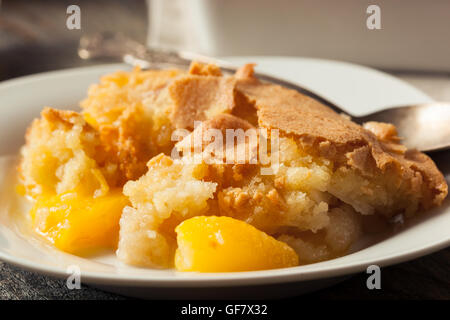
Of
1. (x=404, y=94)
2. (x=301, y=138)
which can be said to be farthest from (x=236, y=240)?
(x=404, y=94)

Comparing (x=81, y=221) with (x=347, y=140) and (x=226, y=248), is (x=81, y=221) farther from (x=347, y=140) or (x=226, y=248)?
(x=347, y=140)

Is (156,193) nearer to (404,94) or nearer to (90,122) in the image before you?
(90,122)

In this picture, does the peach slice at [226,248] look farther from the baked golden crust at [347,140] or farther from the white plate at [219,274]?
the baked golden crust at [347,140]

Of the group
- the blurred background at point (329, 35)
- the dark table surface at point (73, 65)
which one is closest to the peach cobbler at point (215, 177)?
the dark table surface at point (73, 65)

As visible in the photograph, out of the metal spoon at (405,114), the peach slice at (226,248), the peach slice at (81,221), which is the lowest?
the peach slice at (81,221)

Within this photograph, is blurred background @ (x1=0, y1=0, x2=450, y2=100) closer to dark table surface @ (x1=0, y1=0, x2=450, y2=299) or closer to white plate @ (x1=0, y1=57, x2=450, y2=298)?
dark table surface @ (x1=0, y1=0, x2=450, y2=299)
